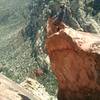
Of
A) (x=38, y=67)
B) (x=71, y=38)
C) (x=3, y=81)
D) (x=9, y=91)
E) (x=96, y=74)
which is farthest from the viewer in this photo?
(x=38, y=67)

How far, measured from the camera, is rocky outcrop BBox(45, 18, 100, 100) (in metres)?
24.3

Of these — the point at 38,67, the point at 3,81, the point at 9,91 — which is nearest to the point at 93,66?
the point at 9,91

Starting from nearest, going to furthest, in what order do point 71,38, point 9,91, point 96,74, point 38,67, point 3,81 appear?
point 96,74 → point 71,38 → point 9,91 → point 3,81 → point 38,67

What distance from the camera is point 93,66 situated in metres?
24.1

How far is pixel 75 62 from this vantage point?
1002 inches

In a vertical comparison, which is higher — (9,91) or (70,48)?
(70,48)

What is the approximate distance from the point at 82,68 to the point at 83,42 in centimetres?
143

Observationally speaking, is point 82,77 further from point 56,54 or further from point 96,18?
point 96,18

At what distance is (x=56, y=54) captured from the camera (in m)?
26.9

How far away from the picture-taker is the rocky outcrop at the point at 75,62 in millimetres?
24344

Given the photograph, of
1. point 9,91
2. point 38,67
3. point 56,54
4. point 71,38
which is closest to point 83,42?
point 71,38

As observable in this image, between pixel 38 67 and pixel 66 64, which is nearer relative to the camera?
pixel 66 64

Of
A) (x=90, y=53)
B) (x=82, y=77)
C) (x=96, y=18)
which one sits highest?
(x=90, y=53)

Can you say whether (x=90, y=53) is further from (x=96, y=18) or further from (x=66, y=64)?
(x=96, y=18)
